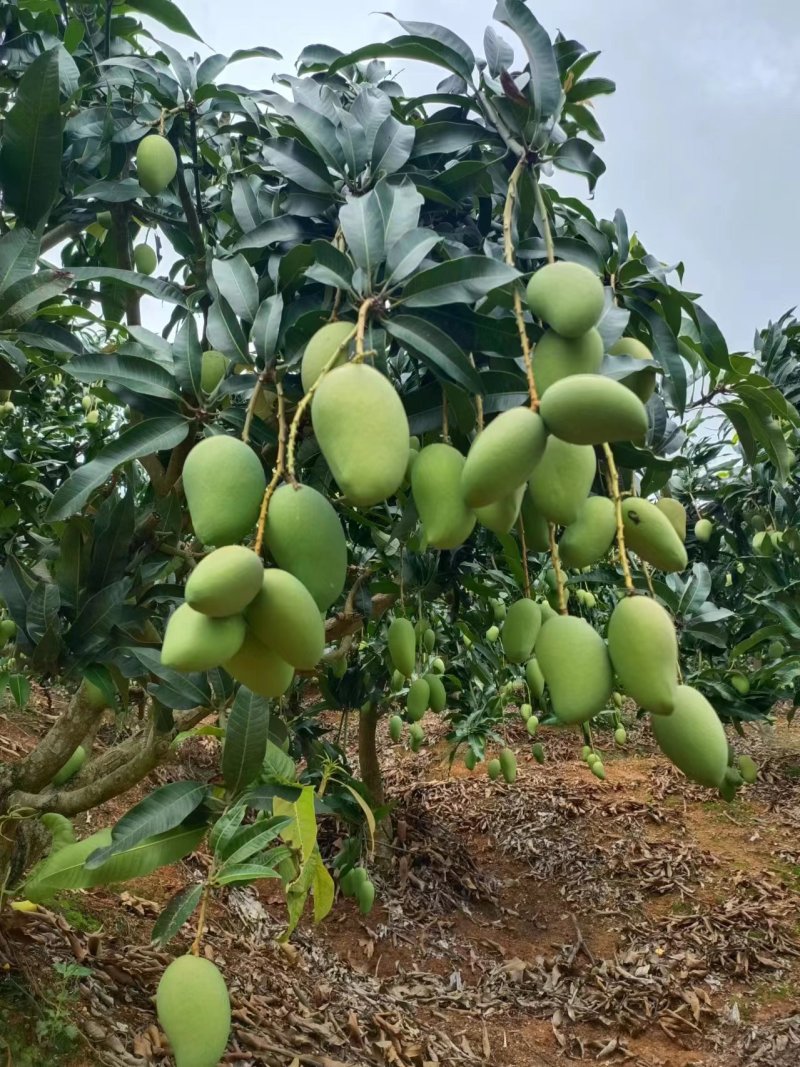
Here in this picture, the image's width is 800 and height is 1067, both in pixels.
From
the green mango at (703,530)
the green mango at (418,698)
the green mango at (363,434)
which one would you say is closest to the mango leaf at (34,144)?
the green mango at (363,434)

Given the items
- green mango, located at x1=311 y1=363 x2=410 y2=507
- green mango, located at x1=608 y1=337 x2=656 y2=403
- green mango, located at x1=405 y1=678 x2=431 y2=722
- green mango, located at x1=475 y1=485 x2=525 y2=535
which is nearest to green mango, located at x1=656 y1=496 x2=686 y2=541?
green mango, located at x1=608 y1=337 x2=656 y2=403

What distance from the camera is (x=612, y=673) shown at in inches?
27.9

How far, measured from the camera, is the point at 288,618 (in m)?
0.58

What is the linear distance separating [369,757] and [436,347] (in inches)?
132

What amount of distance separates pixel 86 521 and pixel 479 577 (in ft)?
3.59

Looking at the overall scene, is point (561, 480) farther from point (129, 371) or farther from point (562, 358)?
point (129, 371)

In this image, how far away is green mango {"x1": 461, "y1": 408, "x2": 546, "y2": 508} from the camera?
0.56 meters

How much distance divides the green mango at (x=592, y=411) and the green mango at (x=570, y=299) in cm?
8

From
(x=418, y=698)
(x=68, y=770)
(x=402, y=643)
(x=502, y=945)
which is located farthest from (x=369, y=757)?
(x=402, y=643)

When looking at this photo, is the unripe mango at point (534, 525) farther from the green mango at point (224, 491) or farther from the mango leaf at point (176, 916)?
the mango leaf at point (176, 916)

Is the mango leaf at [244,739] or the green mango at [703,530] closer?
the mango leaf at [244,739]

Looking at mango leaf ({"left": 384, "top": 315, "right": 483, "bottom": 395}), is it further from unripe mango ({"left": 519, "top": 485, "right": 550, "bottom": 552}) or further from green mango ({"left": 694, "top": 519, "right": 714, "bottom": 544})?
green mango ({"left": 694, "top": 519, "right": 714, "bottom": 544})

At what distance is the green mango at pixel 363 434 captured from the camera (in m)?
0.58

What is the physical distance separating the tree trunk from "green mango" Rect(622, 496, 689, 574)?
3015mm
